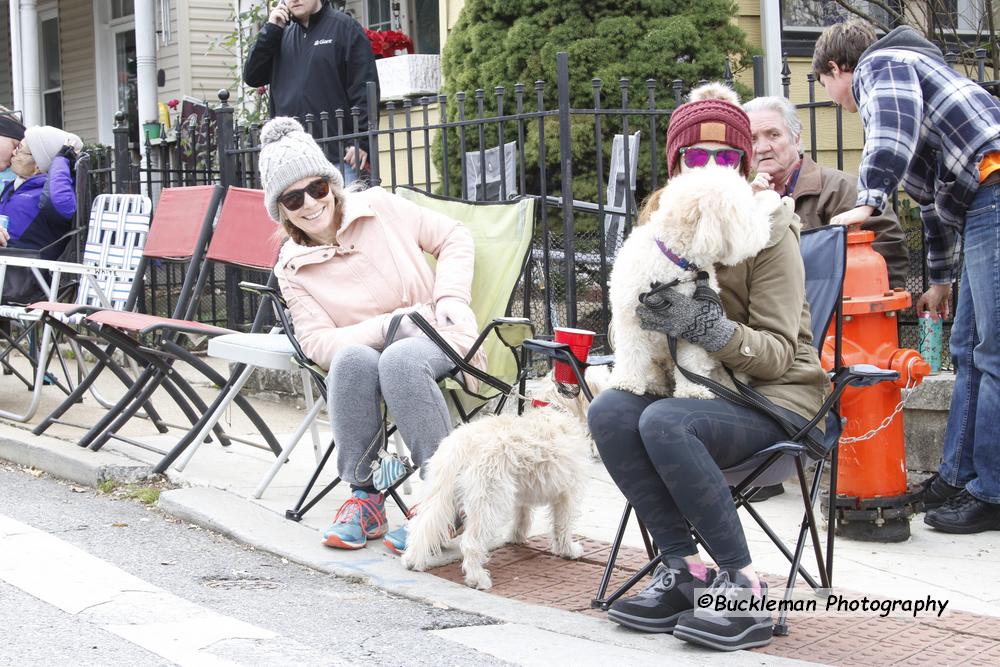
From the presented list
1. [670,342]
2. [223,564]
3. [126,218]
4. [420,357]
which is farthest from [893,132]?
[126,218]

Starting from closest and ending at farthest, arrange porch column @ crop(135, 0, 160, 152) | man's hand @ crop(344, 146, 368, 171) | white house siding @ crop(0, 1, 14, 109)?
man's hand @ crop(344, 146, 368, 171) → porch column @ crop(135, 0, 160, 152) → white house siding @ crop(0, 1, 14, 109)

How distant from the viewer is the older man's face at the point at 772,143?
4629mm

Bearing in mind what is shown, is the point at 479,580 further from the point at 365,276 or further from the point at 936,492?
the point at 936,492

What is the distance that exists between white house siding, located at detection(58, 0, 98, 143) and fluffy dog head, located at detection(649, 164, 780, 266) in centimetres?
1638

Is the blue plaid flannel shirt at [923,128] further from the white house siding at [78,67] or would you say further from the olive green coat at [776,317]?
the white house siding at [78,67]

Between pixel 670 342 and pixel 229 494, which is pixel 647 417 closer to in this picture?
pixel 670 342

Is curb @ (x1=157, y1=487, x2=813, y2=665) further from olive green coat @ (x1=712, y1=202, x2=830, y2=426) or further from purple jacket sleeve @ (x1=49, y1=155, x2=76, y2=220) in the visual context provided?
purple jacket sleeve @ (x1=49, y1=155, x2=76, y2=220)

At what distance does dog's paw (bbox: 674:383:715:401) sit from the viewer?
3.21 metres

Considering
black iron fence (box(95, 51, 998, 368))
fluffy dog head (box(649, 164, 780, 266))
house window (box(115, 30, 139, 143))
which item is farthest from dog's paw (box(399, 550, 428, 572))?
house window (box(115, 30, 139, 143))

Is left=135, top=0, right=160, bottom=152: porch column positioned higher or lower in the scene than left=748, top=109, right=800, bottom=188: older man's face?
higher

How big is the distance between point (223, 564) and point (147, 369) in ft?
5.37

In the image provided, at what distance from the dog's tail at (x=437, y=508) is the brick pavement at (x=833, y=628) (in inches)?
4.2

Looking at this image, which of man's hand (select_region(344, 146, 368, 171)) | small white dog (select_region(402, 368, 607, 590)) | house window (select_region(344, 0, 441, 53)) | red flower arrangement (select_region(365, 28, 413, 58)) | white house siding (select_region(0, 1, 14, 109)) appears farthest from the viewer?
white house siding (select_region(0, 1, 14, 109))

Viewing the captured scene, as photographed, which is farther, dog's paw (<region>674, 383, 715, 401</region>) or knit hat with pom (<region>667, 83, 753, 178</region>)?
knit hat with pom (<region>667, 83, 753, 178</region>)
